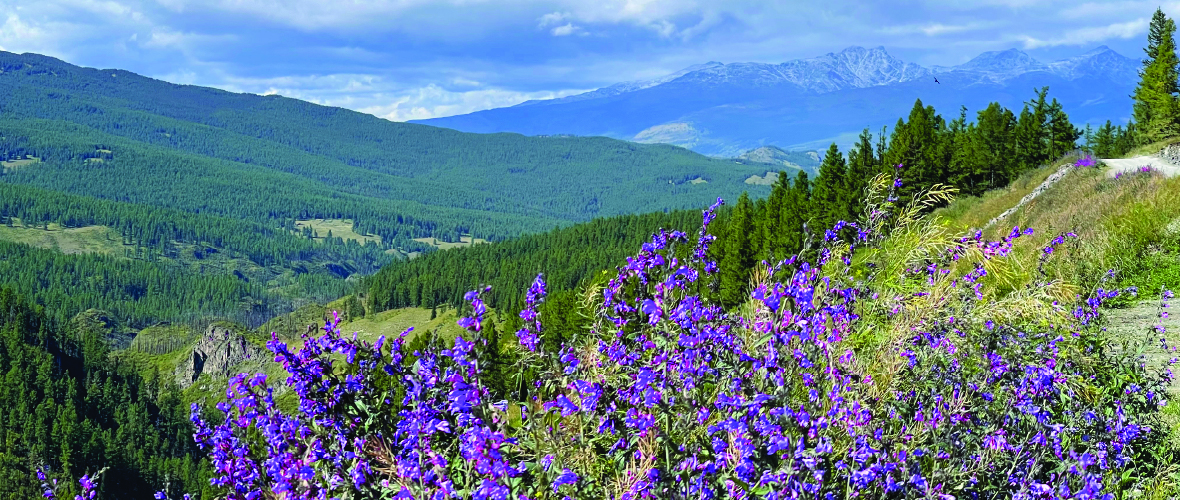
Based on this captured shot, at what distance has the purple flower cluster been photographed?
3369 millimetres

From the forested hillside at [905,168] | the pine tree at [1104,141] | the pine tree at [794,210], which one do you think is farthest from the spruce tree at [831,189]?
the pine tree at [1104,141]

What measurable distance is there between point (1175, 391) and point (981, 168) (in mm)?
54935

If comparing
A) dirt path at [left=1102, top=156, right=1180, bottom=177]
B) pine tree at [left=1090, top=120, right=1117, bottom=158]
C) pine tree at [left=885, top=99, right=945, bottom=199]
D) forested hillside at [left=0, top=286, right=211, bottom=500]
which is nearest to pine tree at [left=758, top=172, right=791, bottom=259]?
pine tree at [left=885, top=99, right=945, bottom=199]

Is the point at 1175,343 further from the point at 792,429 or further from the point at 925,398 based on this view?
the point at 792,429

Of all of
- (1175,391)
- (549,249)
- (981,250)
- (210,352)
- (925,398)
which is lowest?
(210,352)

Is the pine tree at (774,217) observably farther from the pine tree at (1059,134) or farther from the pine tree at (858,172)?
the pine tree at (1059,134)

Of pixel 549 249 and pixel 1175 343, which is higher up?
pixel 1175 343

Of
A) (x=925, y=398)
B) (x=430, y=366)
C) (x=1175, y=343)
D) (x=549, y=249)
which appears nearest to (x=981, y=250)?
(x=925, y=398)

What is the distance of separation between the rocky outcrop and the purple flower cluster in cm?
17817

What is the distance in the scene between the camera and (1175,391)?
6.53 meters

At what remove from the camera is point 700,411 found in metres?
3.87

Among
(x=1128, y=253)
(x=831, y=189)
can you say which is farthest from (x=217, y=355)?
(x=1128, y=253)

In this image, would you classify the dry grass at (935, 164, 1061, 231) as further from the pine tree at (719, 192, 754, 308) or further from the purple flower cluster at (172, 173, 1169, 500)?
the purple flower cluster at (172, 173, 1169, 500)

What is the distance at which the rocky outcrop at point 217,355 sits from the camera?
169 meters
